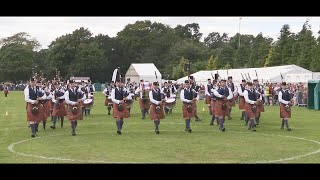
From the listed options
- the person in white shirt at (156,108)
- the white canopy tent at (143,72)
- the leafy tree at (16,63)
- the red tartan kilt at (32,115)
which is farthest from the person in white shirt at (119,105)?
the leafy tree at (16,63)

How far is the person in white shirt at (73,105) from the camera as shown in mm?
14672

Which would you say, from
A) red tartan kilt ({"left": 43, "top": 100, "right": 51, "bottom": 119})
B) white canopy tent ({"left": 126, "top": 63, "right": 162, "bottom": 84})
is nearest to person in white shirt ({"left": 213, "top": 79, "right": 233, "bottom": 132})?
red tartan kilt ({"left": 43, "top": 100, "right": 51, "bottom": 119})

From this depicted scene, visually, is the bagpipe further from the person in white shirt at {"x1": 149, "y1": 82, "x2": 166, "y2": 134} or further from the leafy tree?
the leafy tree

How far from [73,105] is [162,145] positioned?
371 centimetres

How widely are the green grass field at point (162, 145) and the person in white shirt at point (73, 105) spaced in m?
0.43

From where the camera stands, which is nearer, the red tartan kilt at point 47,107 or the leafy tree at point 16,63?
the red tartan kilt at point 47,107

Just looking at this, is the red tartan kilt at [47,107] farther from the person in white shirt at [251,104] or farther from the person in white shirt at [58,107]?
the person in white shirt at [251,104]

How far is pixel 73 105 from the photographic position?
582 inches

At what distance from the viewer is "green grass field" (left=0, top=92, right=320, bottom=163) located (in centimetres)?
1025

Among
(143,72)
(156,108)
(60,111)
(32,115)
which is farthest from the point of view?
(143,72)

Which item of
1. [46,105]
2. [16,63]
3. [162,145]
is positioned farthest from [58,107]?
[16,63]

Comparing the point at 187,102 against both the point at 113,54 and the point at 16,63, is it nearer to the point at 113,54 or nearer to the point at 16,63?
the point at 113,54

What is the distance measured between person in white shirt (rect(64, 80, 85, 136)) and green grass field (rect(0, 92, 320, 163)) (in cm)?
43
